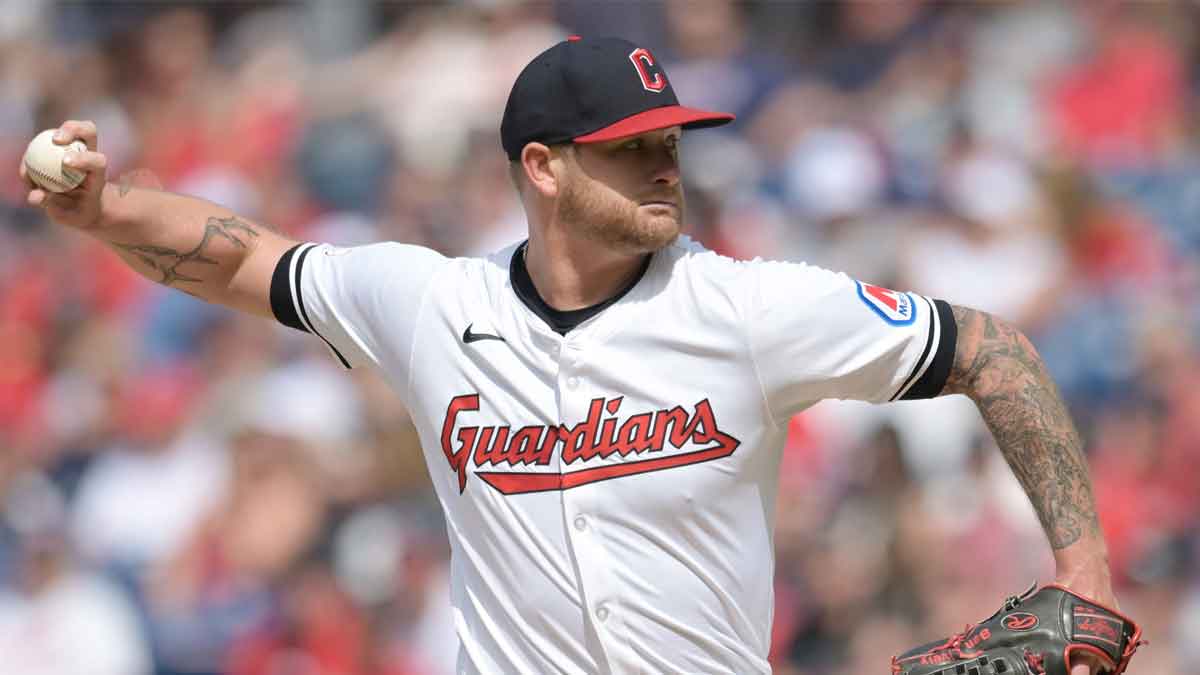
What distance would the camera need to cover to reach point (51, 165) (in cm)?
362

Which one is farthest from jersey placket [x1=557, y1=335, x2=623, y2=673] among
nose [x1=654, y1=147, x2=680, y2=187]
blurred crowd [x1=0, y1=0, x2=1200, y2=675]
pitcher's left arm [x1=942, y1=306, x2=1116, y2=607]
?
blurred crowd [x1=0, y1=0, x2=1200, y2=675]

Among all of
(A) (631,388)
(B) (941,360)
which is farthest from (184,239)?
(B) (941,360)

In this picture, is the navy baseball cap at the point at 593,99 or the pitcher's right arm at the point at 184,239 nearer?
the navy baseball cap at the point at 593,99

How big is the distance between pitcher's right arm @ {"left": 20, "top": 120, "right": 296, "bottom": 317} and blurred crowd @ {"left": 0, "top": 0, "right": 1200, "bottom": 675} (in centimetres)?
334

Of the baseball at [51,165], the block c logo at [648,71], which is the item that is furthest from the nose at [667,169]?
the baseball at [51,165]

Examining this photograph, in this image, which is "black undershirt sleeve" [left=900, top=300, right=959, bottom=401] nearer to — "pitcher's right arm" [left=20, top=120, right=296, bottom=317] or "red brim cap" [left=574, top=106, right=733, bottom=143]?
"red brim cap" [left=574, top=106, right=733, bottom=143]

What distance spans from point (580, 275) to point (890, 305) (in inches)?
25.8

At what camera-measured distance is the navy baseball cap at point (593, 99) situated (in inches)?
134

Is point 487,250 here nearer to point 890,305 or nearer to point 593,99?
point 593,99

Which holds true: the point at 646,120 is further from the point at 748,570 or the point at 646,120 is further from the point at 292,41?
the point at 292,41

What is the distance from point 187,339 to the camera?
881cm

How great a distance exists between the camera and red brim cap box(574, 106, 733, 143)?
337 cm

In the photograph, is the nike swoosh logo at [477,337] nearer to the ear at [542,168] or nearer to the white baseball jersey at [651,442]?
the white baseball jersey at [651,442]

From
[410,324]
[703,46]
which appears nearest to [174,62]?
[703,46]
